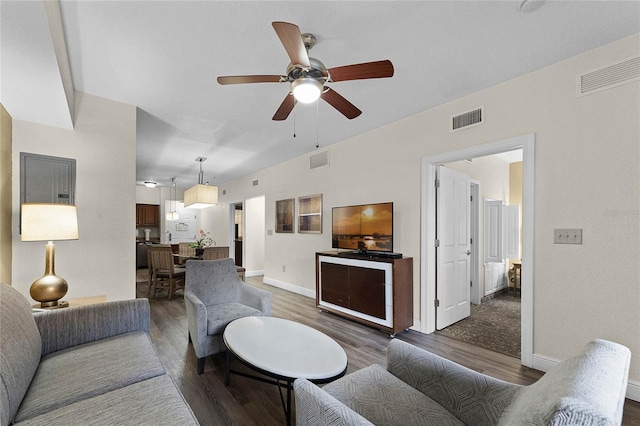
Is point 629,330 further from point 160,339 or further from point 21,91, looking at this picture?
point 21,91

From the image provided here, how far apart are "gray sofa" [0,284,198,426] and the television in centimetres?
268

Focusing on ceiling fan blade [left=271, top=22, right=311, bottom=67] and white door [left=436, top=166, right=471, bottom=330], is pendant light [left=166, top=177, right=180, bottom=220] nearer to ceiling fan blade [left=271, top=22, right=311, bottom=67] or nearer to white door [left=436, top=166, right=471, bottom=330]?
white door [left=436, top=166, right=471, bottom=330]

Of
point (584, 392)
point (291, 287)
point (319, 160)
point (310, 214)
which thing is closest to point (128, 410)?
point (584, 392)

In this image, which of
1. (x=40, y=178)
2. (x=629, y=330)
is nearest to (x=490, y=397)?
(x=629, y=330)

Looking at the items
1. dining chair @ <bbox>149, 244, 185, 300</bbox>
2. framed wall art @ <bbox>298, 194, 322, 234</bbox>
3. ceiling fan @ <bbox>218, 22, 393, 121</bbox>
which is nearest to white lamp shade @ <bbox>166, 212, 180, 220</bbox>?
dining chair @ <bbox>149, 244, 185, 300</bbox>

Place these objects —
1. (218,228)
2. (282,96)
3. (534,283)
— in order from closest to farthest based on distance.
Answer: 1. (534,283)
2. (282,96)
3. (218,228)

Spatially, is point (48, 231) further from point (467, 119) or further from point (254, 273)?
point (254, 273)

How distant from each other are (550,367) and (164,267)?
17.8ft

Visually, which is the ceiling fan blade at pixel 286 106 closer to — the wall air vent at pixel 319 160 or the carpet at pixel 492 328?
the wall air vent at pixel 319 160

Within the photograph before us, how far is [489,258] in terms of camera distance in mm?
4938

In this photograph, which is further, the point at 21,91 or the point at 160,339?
the point at 160,339

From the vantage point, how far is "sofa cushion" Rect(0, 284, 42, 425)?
1.12 m

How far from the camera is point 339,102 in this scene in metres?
2.24

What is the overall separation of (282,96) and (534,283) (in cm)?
304
